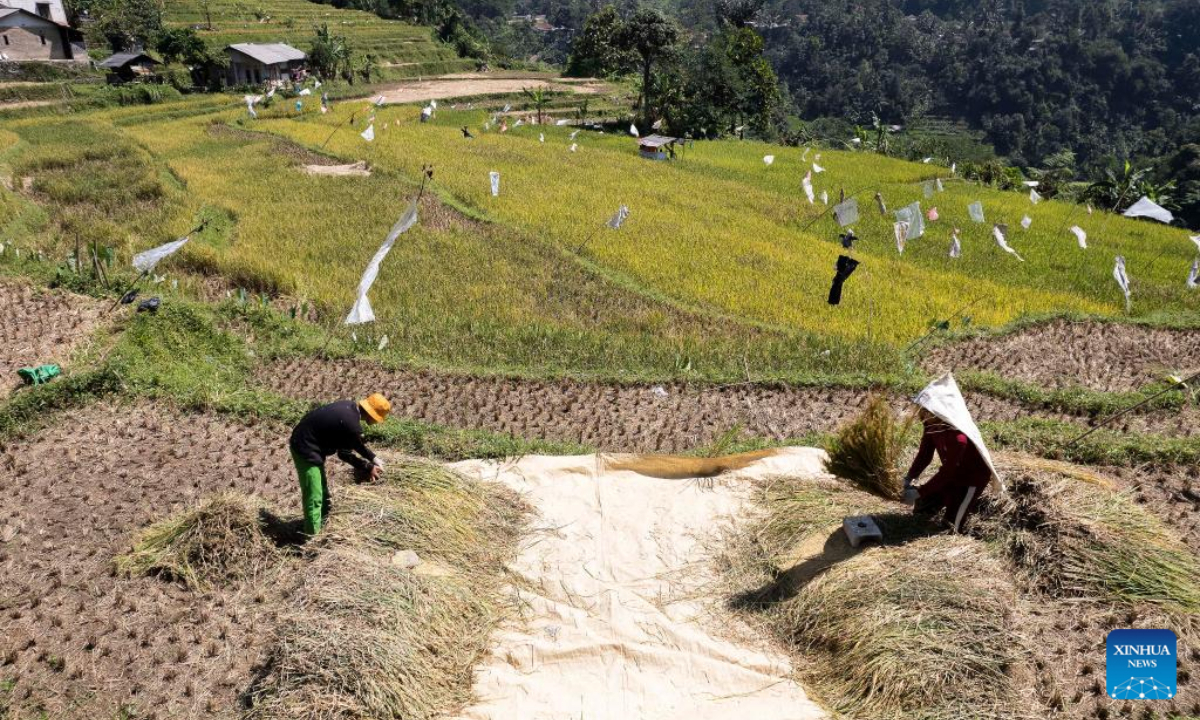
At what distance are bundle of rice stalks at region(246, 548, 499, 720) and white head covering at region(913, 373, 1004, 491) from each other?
2.81 meters

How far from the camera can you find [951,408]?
423cm

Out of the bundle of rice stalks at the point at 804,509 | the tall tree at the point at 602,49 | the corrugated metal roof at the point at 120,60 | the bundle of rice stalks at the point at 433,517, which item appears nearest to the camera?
the bundle of rice stalks at the point at 433,517

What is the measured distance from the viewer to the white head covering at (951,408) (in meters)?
4.17

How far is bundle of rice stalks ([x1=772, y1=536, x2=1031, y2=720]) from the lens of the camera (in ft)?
12.0

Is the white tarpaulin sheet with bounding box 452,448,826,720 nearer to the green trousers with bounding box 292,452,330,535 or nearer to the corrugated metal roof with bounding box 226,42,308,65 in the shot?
the green trousers with bounding box 292,452,330,535

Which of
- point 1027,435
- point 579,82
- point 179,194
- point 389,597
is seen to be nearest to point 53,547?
point 389,597

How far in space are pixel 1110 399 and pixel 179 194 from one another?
600 inches

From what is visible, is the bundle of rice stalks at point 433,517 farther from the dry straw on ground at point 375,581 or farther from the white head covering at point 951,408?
the white head covering at point 951,408

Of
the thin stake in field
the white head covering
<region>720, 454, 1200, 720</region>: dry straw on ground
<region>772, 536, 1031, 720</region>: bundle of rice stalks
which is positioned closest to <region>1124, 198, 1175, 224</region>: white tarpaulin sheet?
the thin stake in field

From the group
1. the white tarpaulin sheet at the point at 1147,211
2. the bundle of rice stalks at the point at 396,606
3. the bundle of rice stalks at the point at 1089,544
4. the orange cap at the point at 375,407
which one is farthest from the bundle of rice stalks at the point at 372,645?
the white tarpaulin sheet at the point at 1147,211

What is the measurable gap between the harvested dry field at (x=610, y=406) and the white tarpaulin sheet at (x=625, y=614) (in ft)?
3.61

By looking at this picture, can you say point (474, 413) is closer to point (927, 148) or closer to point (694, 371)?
point (694, 371)

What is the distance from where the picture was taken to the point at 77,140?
19203mm

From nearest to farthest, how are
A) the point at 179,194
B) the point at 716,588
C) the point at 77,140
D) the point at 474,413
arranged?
the point at 716,588
the point at 474,413
the point at 179,194
the point at 77,140
